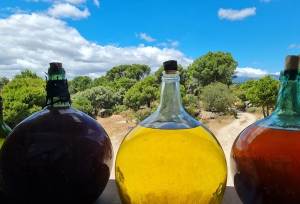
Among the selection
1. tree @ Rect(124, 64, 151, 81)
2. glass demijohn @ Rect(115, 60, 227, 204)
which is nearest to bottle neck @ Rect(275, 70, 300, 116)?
glass demijohn @ Rect(115, 60, 227, 204)

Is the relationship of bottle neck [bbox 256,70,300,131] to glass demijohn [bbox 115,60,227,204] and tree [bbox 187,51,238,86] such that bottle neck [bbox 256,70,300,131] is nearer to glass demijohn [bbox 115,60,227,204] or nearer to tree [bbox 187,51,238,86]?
glass demijohn [bbox 115,60,227,204]

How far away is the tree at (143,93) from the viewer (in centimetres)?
623

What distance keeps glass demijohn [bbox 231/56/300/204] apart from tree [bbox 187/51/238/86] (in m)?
8.96

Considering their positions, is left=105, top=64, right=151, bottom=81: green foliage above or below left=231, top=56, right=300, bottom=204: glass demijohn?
above

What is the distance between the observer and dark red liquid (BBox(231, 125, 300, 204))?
0.93ft

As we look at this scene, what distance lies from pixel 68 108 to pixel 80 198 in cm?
12

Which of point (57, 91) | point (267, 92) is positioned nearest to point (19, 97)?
point (57, 91)

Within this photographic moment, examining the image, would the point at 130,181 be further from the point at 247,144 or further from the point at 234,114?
the point at 234,114

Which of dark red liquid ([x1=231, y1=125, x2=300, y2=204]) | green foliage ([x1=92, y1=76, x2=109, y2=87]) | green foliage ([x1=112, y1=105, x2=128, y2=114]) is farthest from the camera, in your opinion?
green foliage ([x1=92, y1=76, x2=109, y2=87])

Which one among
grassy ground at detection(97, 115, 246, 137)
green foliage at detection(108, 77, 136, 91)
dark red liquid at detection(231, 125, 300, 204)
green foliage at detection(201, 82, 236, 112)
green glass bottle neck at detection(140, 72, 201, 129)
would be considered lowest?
grassy ground at detection(97, 115, 246, 137)

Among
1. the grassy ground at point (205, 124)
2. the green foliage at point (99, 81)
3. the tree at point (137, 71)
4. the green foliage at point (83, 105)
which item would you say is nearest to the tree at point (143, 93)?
the grassy ground at point (205, 124)

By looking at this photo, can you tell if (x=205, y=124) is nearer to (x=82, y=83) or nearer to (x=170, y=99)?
(x=170, y=99)

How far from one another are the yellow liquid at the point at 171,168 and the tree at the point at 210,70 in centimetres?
901

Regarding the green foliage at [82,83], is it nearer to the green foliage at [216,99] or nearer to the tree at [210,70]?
the tree at [210,70]
